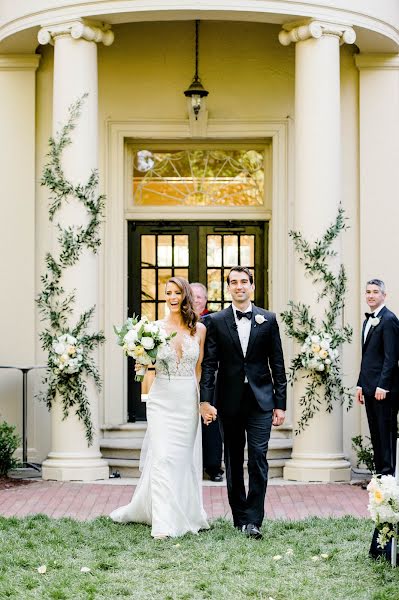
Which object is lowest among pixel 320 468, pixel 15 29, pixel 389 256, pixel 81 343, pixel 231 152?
pixel 320 468

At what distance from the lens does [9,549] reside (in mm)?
8227

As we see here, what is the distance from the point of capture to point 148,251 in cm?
1409

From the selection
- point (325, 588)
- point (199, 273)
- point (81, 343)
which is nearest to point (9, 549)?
point (325, 588)

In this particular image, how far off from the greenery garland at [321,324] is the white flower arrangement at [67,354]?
2.18m

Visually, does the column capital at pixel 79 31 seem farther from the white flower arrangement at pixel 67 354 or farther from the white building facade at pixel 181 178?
the white flower arrangement at pixel 67 354

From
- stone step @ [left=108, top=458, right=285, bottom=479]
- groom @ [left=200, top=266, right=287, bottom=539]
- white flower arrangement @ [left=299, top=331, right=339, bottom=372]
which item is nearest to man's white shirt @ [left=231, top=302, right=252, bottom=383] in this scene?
groom @ [left=200, top=266, right=287, bottom=539]

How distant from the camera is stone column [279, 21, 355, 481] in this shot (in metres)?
12.0

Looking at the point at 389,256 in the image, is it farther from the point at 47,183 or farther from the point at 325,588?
the point at 325,588

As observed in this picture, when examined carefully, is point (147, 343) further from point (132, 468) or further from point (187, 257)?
point (187, 257)

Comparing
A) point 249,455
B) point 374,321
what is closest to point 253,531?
point 249,455

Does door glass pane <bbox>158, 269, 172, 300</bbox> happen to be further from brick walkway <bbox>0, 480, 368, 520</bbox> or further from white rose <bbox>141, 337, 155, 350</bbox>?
white rose <bbox>141, 337, 155, 350</bbox>


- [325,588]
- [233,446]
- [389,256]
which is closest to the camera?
[325,588]

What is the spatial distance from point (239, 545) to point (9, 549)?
1.64 meters

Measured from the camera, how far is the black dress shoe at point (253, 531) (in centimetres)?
867
